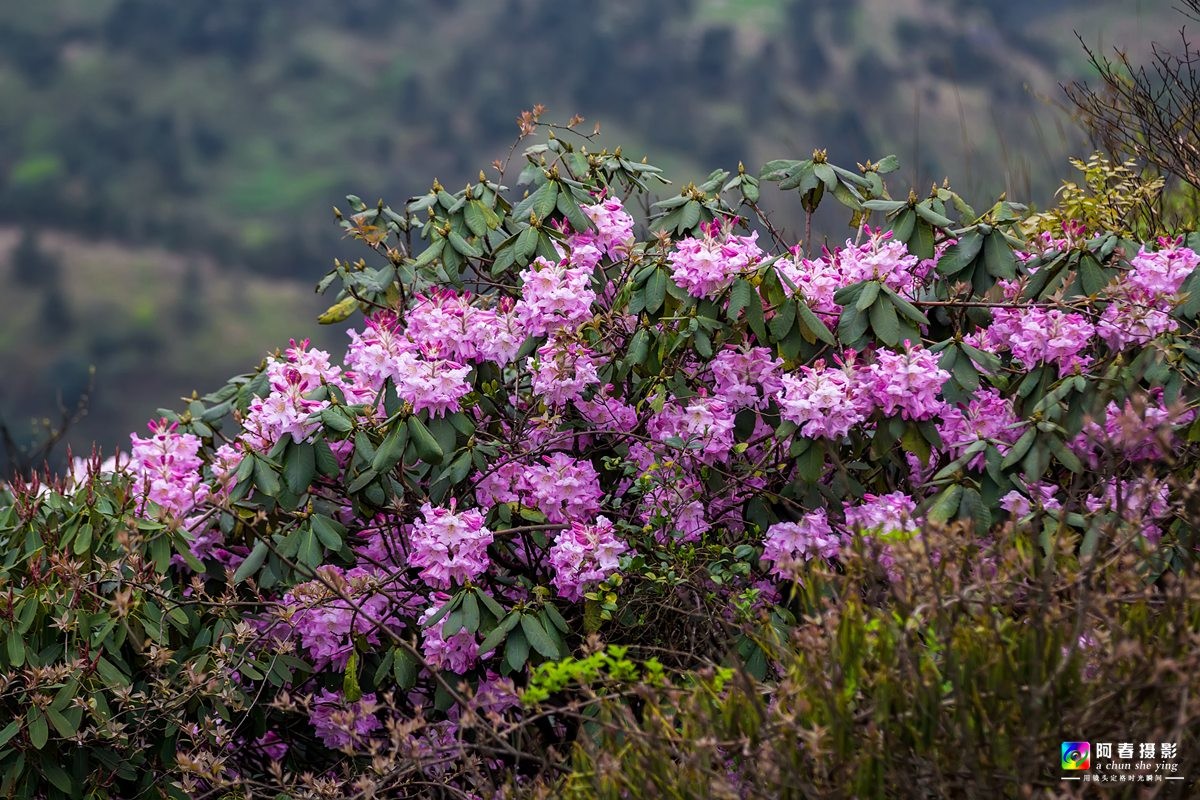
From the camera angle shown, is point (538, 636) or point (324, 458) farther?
point (324, 458)

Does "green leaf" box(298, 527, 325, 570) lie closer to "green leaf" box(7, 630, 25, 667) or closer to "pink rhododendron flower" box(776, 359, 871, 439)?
"green leaf" box(7, 630, 25, 667)

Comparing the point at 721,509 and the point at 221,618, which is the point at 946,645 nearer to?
the point at 721,509

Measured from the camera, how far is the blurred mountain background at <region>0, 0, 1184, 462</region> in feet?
83.3

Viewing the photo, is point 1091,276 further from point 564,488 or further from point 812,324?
point 564,488

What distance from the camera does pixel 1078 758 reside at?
2.21 metres

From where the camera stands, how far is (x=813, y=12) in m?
27.2

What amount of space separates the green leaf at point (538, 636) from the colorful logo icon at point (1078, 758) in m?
1.27

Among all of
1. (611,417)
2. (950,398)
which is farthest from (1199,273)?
(611,417)

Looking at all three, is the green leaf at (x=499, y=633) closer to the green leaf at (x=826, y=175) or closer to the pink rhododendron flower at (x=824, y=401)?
the pink rhododendron flower at (x=824, y=401)

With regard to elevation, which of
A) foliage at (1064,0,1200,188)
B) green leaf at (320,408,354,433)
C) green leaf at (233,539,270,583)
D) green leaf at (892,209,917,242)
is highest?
foliage at (1064,0,1200,188)

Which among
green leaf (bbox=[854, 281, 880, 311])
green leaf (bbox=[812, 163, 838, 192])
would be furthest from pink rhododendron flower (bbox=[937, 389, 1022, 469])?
green leaf (bbox=[812, 163, 838, 192])

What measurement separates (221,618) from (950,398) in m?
2.15

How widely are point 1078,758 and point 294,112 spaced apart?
31.2 metres

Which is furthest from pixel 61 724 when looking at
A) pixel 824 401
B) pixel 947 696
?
pixel 947 696
